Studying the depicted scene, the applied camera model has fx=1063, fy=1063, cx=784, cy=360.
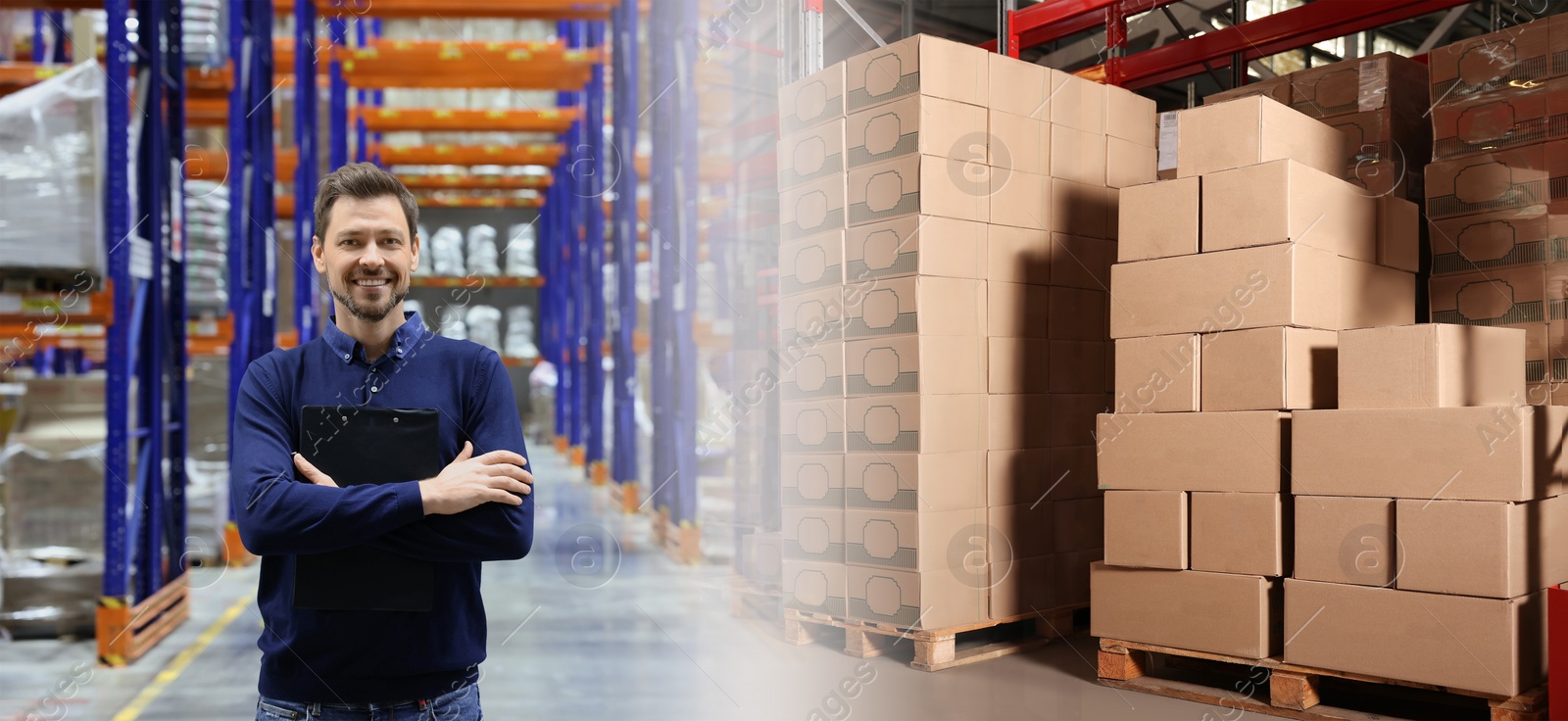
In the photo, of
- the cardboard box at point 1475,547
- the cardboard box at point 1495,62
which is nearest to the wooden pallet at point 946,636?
the cardboard box at point 1475,547

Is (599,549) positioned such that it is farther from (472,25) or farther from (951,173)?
(472,25)

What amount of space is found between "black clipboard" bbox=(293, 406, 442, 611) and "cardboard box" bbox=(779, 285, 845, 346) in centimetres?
326

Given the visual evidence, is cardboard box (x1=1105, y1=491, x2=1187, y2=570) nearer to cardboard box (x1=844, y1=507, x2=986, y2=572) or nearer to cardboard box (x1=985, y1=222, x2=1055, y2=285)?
cardboard box (x1=844, y1=507, x2=986, y2=572)

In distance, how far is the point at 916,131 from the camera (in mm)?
4598

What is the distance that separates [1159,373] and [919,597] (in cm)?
139

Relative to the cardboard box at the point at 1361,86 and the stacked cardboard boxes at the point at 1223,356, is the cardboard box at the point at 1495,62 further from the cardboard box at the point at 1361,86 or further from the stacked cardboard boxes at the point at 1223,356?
the stacked cardboard boxes at the point at 1223,356

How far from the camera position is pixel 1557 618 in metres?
3.53

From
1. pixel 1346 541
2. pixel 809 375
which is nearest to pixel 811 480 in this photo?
pixel 809 375

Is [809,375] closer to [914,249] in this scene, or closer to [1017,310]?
[914,249]

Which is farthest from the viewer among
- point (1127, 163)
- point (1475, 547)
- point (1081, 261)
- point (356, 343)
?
point (1127, 163)

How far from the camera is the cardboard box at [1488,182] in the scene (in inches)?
200

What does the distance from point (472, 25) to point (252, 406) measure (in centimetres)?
1064

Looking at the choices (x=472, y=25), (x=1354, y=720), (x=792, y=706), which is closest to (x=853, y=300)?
(x=792, y=706)

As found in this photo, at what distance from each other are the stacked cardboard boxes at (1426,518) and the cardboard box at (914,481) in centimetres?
132
